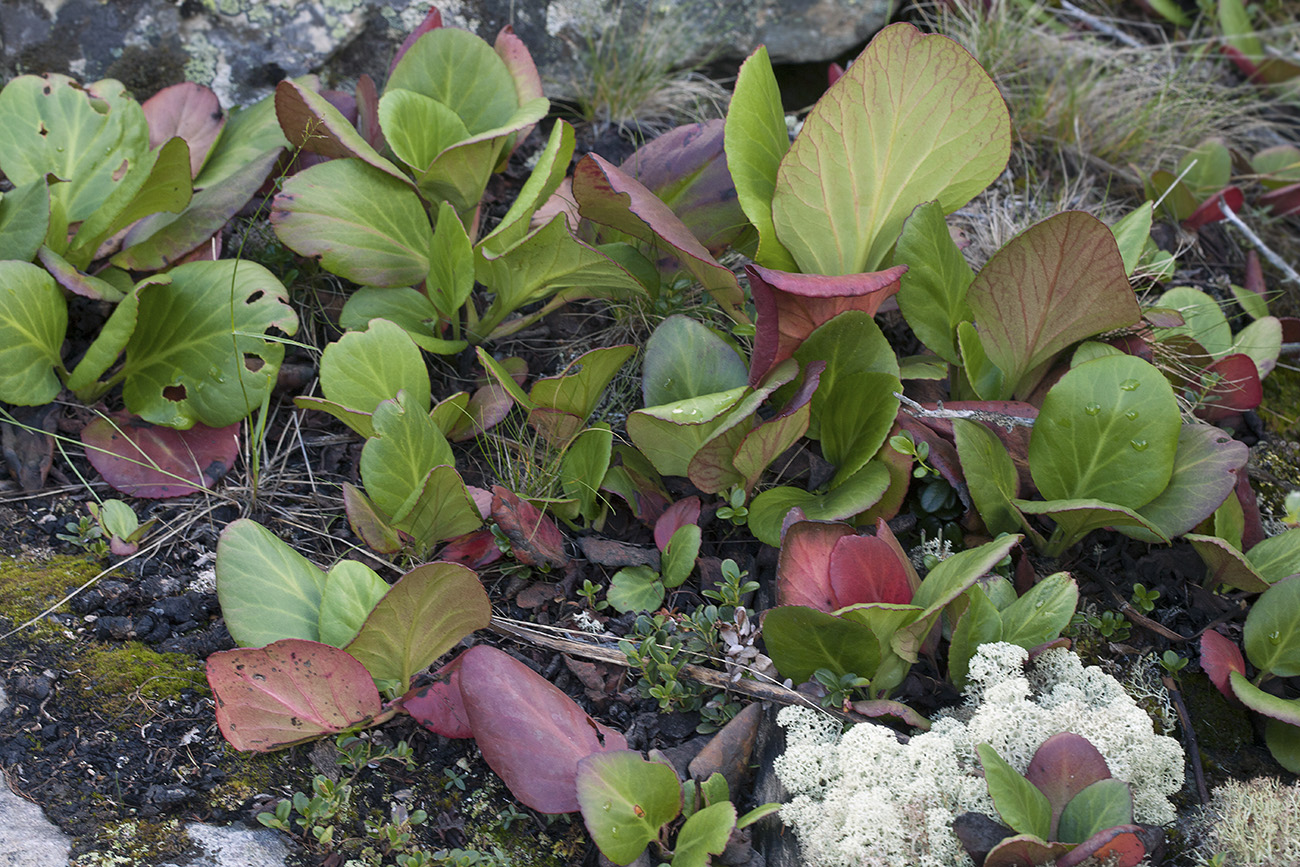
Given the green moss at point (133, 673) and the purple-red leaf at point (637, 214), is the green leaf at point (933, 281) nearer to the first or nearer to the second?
the purple-red leaf at point (637, 214)

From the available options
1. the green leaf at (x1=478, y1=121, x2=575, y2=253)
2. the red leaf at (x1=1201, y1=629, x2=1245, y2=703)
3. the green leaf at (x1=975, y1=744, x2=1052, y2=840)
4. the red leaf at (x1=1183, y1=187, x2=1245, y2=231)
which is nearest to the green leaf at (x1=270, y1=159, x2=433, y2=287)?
the green leaf at (x1=478, y1=121, x2=575, y2=253)

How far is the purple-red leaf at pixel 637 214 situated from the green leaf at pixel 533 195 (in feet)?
0.35

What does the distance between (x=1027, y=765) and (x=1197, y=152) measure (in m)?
2.01

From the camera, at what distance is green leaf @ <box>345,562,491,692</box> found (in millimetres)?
1342

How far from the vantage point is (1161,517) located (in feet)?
5.24

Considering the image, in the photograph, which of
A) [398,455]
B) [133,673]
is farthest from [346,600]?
[133,673]

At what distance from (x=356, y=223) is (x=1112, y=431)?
1499mm

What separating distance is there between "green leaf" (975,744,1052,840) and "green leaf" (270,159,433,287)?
4.72 ft

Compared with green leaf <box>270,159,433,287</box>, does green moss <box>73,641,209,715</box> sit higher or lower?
lower

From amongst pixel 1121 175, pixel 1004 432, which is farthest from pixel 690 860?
pixel 1121 175

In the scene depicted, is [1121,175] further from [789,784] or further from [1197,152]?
[789,784]

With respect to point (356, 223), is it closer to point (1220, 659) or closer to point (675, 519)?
point (675, 519)

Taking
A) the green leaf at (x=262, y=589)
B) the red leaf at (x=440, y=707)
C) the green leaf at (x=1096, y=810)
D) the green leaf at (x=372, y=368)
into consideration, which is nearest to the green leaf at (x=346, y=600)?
the green leaf at (x=262, y=589)

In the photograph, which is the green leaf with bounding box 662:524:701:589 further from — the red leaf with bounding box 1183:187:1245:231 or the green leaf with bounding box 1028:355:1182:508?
the red leaf with bounding box 1183:187:1245:231
